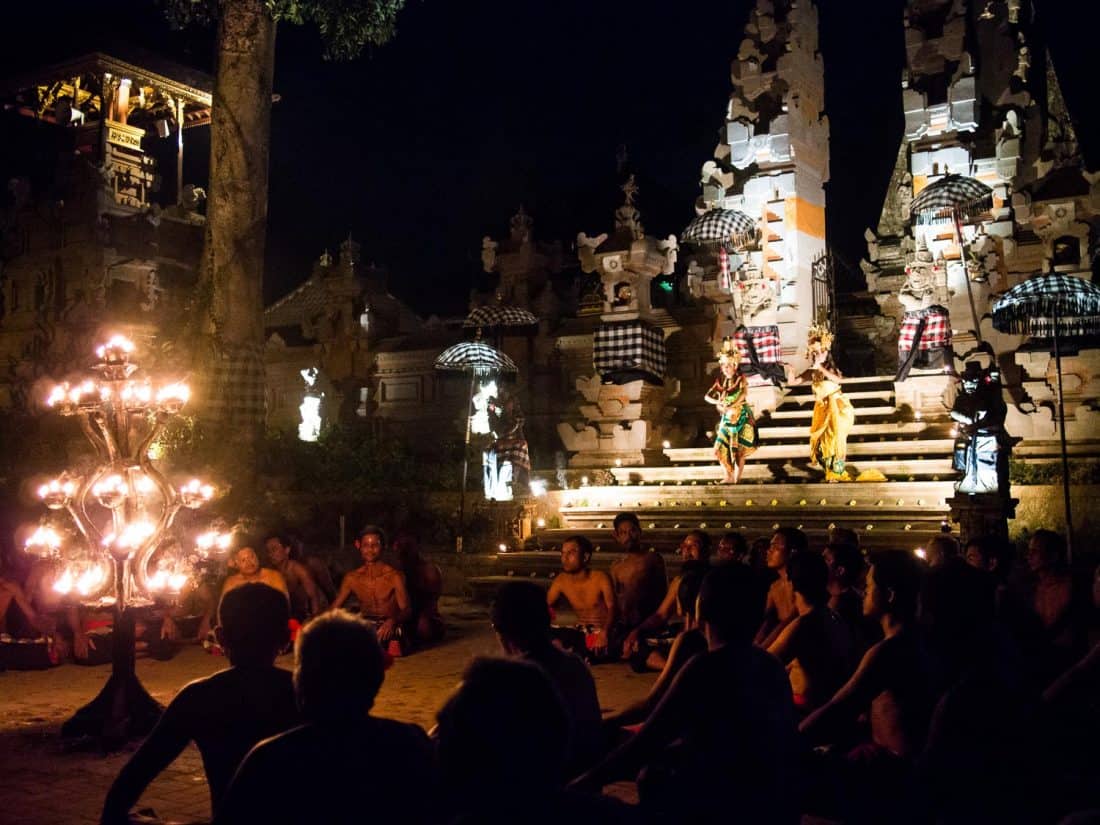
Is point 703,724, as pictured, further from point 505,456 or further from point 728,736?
point 505,456

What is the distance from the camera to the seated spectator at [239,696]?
12.9ft

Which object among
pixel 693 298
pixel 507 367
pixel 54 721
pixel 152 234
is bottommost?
pixel 54 721

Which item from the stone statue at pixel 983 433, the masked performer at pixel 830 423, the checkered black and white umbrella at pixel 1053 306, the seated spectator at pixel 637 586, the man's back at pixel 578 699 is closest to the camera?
the man's back at pixel 578 699

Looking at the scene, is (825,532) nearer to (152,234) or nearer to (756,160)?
(756,160)

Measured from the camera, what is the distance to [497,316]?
22.0 metres

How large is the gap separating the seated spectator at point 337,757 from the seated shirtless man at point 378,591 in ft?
28.0

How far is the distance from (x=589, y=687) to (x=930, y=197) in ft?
55.2

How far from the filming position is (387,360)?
25.9m

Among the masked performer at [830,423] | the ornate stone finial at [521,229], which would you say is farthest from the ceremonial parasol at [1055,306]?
the ornate stone finial at [521,229]

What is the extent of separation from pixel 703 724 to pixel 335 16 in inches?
589

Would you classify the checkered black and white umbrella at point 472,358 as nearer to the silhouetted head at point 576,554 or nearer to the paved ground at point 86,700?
the paved ground at point 86,700

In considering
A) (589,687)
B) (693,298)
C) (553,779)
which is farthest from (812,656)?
(693,298)

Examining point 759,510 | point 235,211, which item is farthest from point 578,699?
point 235,211

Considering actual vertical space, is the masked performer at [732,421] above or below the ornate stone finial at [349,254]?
below
